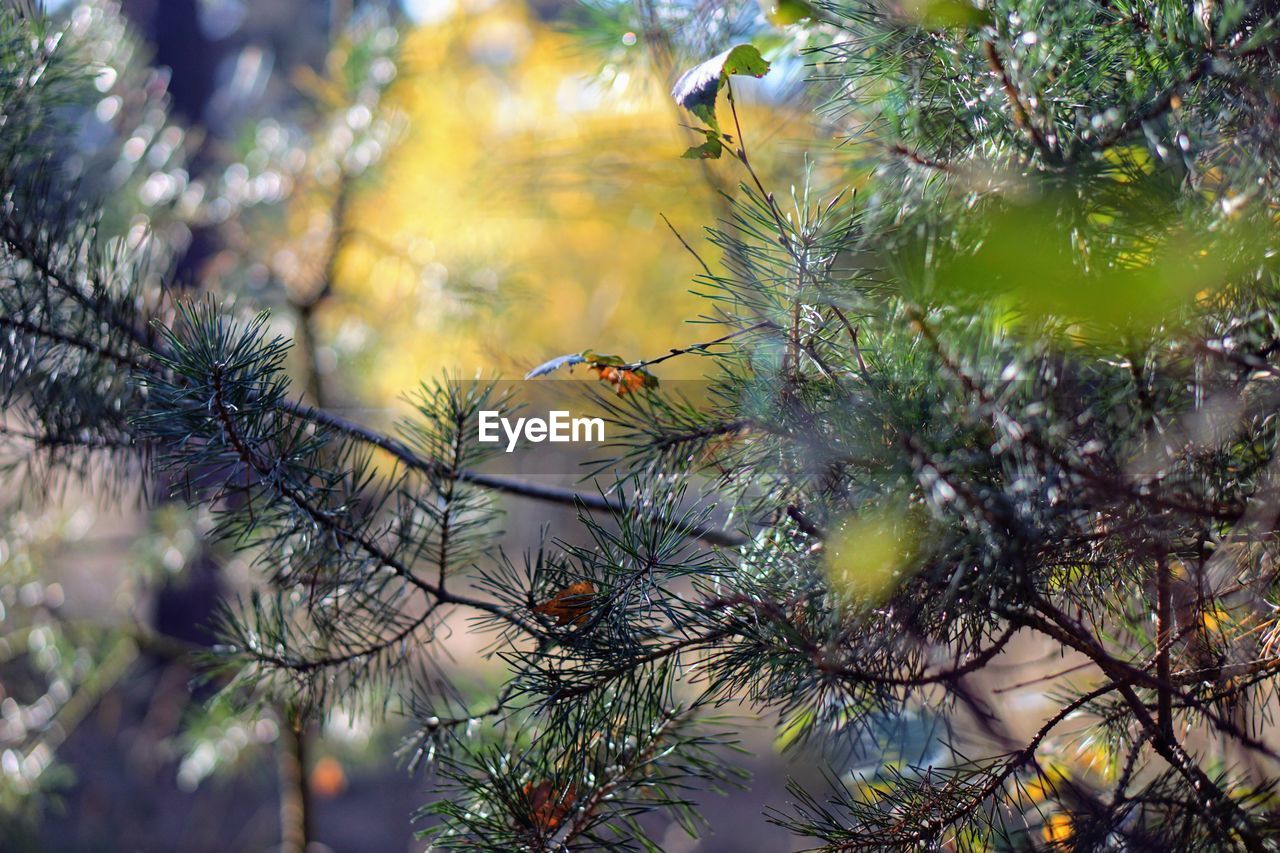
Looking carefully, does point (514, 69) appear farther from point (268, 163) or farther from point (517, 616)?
point (517, 616)

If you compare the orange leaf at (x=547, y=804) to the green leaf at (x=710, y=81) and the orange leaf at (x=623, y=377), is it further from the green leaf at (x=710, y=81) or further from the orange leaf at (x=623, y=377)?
the green leaf at (x=710, y=81)

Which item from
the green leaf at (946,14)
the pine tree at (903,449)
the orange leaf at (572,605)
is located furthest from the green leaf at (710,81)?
the orange leaf at (572,605)

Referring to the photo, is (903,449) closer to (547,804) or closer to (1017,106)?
(1017,106)

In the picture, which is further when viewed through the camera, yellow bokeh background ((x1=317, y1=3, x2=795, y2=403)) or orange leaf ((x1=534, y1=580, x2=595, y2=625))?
yellow bokeh background ((x1=317, y1=3, x2=795, y2=403))

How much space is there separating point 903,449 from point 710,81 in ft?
0.92

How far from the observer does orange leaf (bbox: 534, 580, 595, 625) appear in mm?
668

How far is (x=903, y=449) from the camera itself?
1.80 feet

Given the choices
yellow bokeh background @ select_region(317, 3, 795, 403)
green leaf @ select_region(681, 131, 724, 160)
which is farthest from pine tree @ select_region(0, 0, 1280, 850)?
yellow bokeh background @ select_region(317, 3, 795, 403)

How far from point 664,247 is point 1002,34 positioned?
337 cm

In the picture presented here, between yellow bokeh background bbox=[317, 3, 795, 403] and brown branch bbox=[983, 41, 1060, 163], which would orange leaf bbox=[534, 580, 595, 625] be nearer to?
yellow bokeh background bbox=[317, 3, 795, 403]

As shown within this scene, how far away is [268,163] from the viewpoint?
6.23 ft

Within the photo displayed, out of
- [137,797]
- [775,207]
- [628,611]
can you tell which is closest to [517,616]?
[628,611]

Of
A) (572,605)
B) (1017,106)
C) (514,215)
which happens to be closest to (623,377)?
(572,605)

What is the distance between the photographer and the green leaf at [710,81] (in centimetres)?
60
